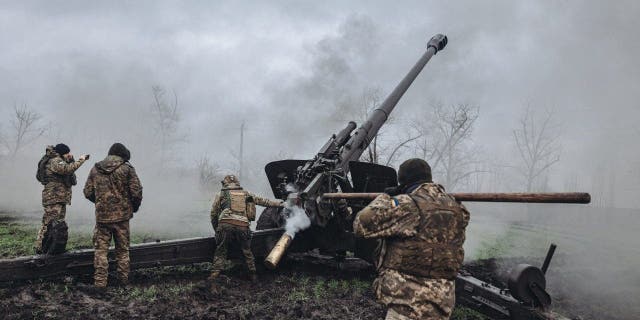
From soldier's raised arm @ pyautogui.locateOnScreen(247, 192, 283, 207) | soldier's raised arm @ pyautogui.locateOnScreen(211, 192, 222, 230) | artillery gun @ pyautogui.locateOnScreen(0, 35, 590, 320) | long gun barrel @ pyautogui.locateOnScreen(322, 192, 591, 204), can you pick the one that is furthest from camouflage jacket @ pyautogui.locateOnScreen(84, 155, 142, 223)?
long gun barrel @ pyautogui.locateOnScreen(322, 192, 591, 204)

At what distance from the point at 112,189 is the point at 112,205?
0.20 m

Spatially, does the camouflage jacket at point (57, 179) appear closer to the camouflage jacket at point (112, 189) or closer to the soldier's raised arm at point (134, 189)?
the camouflage jacket at point (112, 189)

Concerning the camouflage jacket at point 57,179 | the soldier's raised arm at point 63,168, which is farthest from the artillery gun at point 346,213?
the camouflage jacket at point 57,179

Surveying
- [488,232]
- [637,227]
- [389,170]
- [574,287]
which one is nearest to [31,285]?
[389,170]

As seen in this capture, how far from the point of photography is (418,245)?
264cm

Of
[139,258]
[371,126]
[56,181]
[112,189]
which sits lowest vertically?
[139,258]

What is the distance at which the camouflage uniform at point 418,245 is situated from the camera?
2.63 meters

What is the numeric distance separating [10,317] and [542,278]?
16.2 feet

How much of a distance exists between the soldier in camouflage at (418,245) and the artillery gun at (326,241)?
0.58 m

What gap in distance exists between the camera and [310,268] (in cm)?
658

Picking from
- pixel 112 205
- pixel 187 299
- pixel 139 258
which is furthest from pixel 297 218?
pixel 112 205

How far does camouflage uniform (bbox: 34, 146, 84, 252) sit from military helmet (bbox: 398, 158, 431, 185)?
16.8ft

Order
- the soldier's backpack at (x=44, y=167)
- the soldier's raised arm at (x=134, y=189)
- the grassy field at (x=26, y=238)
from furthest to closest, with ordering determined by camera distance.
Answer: the grassy field at (x=26, y=238) < the soldier's backpack at (x=44, y=167) < the soldier's raised arm at (x=134, y=189)

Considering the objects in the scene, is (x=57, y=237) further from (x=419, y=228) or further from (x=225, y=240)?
(x=419, y=228)
